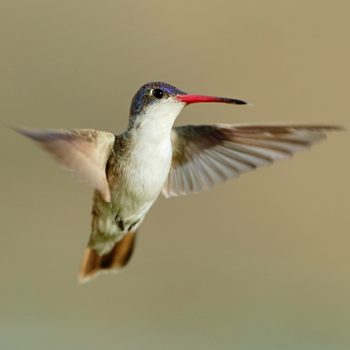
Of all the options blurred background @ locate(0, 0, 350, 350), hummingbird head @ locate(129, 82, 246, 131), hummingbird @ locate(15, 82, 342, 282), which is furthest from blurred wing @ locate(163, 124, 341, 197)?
blurred background @ locate(0, 0, 350, 350)

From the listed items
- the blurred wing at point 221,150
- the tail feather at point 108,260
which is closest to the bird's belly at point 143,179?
the blurred wing at point 221,150

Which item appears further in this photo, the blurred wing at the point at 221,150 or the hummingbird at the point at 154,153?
the blurred wing at the point at 221,150

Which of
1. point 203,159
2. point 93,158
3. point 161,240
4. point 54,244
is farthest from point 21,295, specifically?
point 93,158

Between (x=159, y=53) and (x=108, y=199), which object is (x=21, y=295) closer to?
(x=159, y=53)

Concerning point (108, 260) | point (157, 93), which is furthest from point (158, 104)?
point (108, 260)

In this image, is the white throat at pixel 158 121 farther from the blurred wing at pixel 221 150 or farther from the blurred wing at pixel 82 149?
the blurred wing at pixel 221 150

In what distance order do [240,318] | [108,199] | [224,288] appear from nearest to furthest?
[108,199]
[240,318]
[224,288]

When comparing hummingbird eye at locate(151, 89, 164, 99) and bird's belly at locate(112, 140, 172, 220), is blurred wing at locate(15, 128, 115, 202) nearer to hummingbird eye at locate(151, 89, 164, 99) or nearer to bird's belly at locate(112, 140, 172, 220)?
bird's belly at locate(112, 140, 172, 220)
